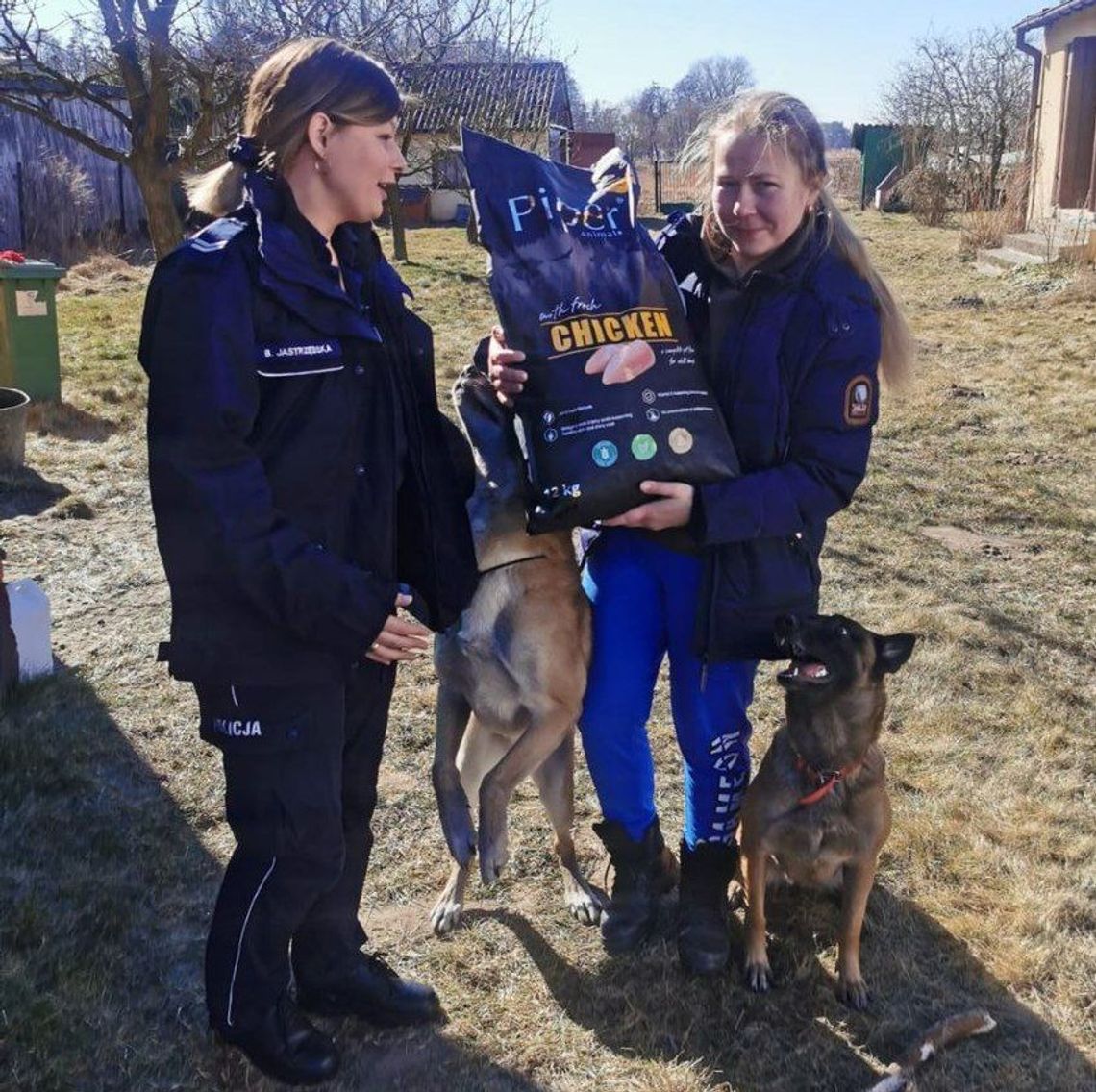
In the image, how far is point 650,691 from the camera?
293 cm

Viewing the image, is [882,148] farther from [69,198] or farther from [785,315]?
[785,315]

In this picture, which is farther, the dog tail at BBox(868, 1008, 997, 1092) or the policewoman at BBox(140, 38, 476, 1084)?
the dog tail at BBox(868, 1008, 997, 1092)

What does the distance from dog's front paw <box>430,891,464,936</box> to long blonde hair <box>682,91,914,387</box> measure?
6.04 feet

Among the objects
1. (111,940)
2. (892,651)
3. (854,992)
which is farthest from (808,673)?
(111,940)

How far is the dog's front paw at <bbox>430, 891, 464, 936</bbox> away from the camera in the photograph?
3.09m

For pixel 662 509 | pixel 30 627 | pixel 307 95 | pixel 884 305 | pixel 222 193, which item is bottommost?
pixel 30 627

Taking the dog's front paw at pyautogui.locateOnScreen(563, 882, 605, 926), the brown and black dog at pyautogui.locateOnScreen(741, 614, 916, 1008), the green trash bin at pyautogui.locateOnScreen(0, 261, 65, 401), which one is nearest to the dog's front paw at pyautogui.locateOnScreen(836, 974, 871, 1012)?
the brown and black dog at pyautogui.locateOnScreen(741, 614, 916, 1008)

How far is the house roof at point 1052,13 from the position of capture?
15.5m

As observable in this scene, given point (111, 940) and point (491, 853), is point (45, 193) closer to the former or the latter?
point (111, 940)

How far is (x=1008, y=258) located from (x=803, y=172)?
14.6 metres

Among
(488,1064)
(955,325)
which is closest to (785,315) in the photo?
(488,1064)

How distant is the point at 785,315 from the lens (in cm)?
246

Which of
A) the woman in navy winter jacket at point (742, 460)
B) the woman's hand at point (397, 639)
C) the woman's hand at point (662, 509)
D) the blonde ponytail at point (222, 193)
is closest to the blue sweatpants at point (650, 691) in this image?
the woman in navy winter jacket at point (742, 460)

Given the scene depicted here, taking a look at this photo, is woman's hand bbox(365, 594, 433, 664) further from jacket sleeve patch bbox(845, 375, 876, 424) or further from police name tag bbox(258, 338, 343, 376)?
jacket sleeve patch bbox(845, 375, 876, 424)
